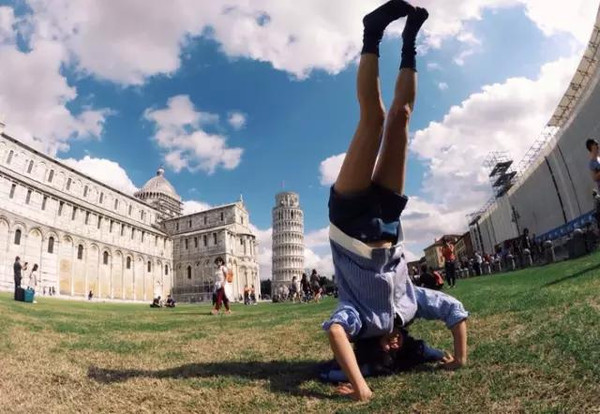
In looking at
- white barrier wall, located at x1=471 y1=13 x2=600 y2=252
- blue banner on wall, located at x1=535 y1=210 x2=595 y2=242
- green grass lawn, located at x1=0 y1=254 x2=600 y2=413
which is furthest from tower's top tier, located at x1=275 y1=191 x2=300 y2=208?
green grass lawn, located at x1=0 y1=254 x2=600 y2=413

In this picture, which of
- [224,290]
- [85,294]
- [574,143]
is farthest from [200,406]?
[85,294]

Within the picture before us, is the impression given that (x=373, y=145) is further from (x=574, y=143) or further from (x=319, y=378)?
(x=574, y=143)

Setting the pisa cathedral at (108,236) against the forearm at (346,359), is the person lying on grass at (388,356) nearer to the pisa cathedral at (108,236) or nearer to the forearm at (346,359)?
the forearm at (346,359)

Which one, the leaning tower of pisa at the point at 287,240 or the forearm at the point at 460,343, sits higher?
the leaning tower of pisa at the point at 287,240

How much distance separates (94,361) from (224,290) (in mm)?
11640

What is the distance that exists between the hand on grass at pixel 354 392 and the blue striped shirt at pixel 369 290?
0.40 metres

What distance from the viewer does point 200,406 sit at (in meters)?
3.27

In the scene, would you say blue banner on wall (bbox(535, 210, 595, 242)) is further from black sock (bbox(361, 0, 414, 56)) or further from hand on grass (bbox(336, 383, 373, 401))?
hand on grass (bbox(336, 383, 373, 401))

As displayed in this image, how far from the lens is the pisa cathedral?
50594 mm

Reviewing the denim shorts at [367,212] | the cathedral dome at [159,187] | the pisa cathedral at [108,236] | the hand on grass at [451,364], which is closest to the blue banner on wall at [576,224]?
the hand on grass at [451,364]

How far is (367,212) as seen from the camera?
10.8 feet

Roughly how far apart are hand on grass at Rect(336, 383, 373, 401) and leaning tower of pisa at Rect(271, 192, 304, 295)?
408 ft

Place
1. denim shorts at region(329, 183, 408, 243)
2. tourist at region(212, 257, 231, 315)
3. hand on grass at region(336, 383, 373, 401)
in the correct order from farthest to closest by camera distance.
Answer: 1. tourist at region(212, 257, 231, 315)
2. denim shorts at region(329, 183, 408, 243)
3. hand on grass at region(336, 383, 373, 401)

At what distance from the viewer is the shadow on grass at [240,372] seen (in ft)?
12.7
